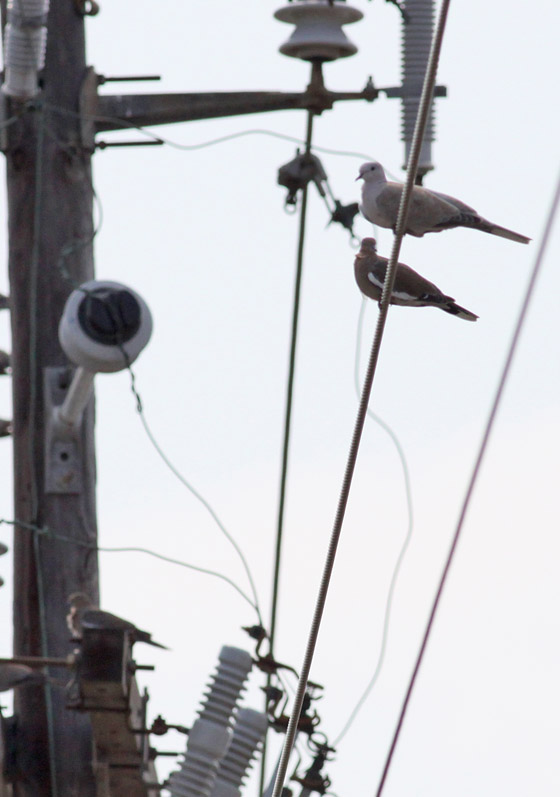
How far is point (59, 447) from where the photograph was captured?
9.68 m

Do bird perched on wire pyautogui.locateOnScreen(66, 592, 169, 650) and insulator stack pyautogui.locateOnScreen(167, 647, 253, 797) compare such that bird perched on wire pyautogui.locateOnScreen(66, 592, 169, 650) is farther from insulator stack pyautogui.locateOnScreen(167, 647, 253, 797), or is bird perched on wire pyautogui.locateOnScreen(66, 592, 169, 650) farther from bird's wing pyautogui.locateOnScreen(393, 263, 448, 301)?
bird's wing pyautogui.locateOnScreen(393, 263, 448, 301)

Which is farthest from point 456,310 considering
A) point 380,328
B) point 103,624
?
point 103,624

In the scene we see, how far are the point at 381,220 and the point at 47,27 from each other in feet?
11.8

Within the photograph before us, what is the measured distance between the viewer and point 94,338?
28.8 ft

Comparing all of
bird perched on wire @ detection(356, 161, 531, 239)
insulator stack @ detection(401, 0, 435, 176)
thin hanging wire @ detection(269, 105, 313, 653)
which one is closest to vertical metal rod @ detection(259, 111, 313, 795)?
A: thin hanging wire @ detection(269, 105, 313, 653)

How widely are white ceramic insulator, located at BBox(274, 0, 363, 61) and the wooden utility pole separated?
1615 mm

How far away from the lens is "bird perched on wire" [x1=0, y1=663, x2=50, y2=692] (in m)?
8.87

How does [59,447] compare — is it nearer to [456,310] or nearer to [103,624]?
[103,624]

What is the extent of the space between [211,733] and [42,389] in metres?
1.97

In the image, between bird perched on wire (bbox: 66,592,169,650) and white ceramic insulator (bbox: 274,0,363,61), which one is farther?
white ceramic insulator (bbox: 274,0,363,61)

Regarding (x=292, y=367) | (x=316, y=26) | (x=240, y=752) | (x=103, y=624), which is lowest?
(x=240, y=752)

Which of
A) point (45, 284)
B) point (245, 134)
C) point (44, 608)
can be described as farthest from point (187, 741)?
point (245, 134)

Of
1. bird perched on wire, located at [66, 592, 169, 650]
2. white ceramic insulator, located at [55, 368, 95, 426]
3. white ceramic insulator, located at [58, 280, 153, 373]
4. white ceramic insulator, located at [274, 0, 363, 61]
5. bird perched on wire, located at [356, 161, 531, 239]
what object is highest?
white ceramic insulator, located at [274, 0, 363, 61]

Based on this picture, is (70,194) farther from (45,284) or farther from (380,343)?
(380,343)
